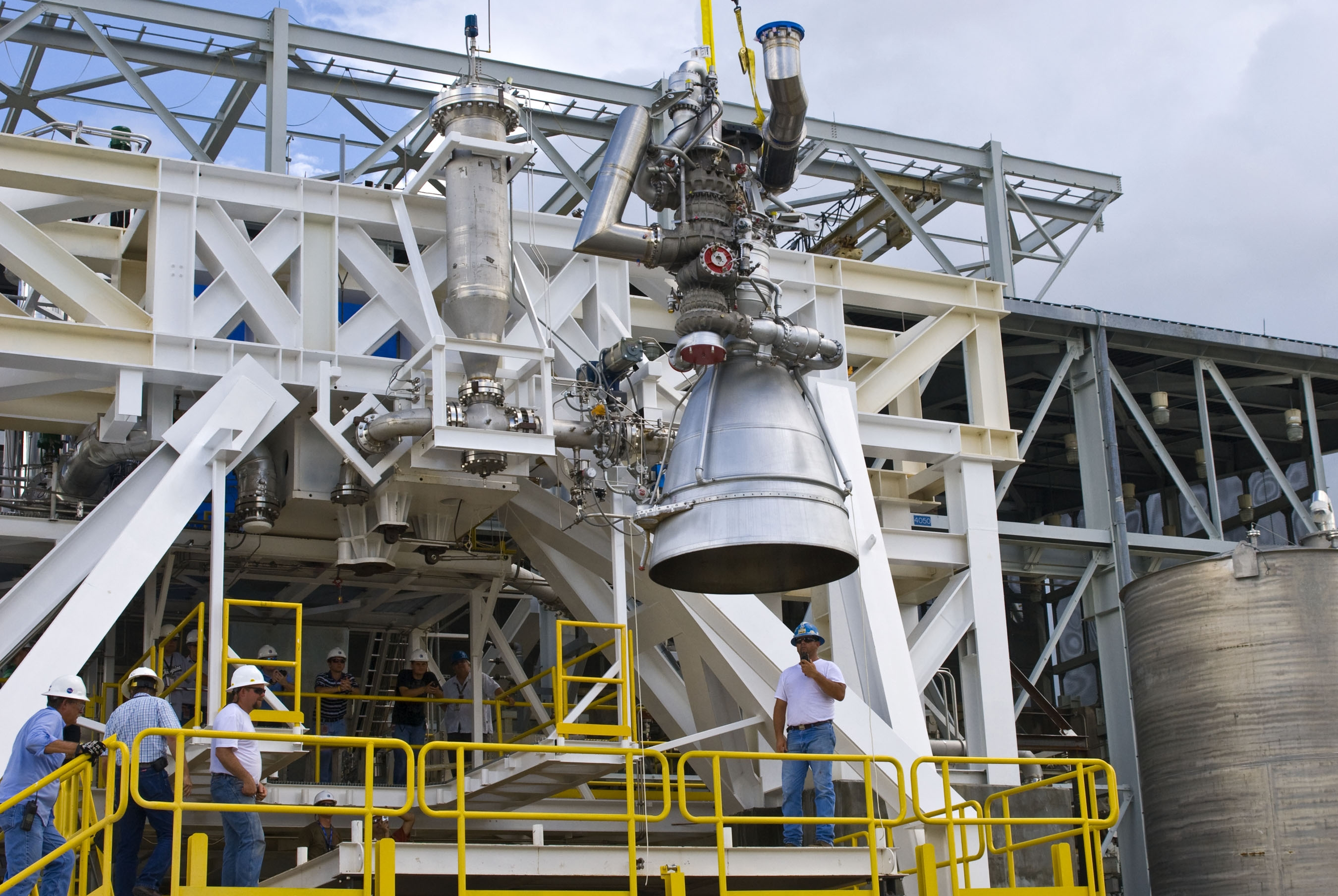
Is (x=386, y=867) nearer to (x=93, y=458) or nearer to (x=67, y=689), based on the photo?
(x=67, y=689)

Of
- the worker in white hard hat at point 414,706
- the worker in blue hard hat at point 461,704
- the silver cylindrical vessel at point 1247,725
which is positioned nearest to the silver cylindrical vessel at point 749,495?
the silver cylindrical vessel at point 1247,725

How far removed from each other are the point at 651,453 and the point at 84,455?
6539 mm

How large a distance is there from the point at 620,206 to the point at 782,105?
1685mm

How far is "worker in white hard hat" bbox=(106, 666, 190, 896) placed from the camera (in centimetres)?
1291

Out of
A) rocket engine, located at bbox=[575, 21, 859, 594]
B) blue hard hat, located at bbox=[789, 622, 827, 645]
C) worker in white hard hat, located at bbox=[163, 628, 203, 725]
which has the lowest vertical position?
blue hard hat, located at bbox=[789, 622, 827, 645]

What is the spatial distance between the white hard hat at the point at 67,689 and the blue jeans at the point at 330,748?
672 cm

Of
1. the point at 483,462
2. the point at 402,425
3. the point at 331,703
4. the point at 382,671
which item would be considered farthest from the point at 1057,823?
the point at 382,671

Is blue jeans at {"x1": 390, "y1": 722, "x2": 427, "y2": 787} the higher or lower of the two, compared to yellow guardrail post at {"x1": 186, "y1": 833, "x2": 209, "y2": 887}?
higher

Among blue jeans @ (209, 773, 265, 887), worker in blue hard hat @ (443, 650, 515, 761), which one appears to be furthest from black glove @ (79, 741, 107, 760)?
worker in blue hard hat @ (443, 650, 515, 761)

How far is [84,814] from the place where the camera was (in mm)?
11656

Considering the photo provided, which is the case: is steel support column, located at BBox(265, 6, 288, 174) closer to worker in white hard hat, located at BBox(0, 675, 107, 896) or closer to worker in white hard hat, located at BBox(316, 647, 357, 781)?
worker in white hard hat, located at BBox(316, 647, 357, 781)

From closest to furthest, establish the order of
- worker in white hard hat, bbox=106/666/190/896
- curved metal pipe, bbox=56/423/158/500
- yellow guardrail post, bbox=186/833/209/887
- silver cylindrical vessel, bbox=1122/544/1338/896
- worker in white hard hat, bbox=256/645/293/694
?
yellow guardrail post, bbox=186/833/209/887, worker in white hard hat, bbox=106/666/190/896, silver cylindrical vessel, bbox=1122/544/1338/896, curved metal pipe, bbox=56/423/158/500, worker in white hard hat, bbox=256/645/293/694

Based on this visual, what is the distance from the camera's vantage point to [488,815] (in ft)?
39.5

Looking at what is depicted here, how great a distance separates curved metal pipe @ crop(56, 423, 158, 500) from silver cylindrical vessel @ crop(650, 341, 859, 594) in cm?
738
